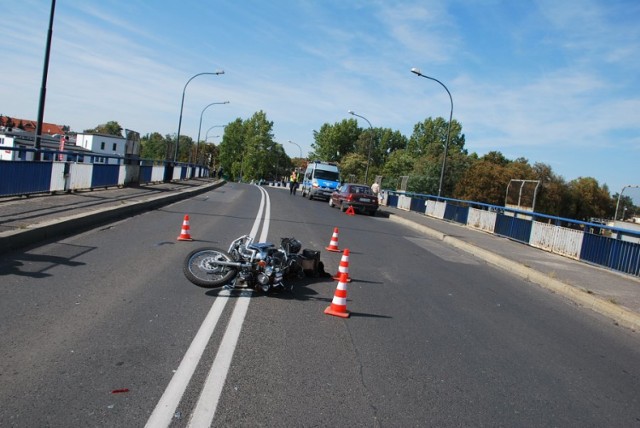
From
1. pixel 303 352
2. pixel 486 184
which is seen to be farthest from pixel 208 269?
pixel 486 184

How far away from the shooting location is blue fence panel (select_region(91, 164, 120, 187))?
715 inches

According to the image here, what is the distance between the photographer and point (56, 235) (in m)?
9.71

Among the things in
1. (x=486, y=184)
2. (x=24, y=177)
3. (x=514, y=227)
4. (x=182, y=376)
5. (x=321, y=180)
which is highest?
(x=486, y=184)

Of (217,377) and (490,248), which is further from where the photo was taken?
(490,248)

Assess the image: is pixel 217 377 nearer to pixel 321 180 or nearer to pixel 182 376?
pixel 182 376

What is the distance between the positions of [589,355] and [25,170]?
42.8ft

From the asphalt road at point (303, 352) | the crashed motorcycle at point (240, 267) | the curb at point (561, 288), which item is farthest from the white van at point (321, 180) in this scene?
the crashed motorcycle at point (240, 267)

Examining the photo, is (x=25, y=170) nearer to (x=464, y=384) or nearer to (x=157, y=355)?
(x=157, y=355)

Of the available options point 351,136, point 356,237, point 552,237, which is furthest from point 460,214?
point 351,136

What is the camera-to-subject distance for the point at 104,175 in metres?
19.3

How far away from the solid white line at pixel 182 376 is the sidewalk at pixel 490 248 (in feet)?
14.3

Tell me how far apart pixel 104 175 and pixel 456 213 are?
15.5 metres

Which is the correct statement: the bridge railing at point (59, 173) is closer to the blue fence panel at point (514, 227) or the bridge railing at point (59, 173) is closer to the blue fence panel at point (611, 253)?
the blue fence panel at point (611, 253)

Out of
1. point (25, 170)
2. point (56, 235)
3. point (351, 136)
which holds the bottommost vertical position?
point (56, 235)
